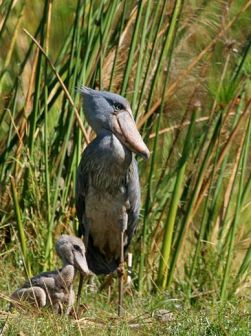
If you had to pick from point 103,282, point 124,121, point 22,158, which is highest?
point 124,121

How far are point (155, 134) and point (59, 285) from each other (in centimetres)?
177

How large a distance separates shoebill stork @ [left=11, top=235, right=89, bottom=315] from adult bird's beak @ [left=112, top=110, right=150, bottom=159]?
2.58 feet

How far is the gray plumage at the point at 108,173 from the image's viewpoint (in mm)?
7109

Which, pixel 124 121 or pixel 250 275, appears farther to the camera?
pixel 250 275

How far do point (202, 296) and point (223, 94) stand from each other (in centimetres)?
126

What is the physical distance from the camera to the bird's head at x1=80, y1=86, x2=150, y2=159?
707 cm

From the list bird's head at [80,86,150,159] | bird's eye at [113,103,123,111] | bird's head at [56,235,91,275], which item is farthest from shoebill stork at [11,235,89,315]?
bird's eye at [113,103,123,111]

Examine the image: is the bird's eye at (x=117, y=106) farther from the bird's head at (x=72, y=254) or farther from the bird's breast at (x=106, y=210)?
the bird's head at (x=72, y=254)

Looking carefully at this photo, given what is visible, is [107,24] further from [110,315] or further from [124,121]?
[110,315]

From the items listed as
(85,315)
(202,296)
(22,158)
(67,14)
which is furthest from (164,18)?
(85,315)

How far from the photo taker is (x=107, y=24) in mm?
7539

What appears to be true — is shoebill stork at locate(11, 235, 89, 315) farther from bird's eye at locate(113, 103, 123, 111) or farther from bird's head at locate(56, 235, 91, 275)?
bird's eye at locate(113, 103, 123, 111)

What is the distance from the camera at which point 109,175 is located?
23.5ft

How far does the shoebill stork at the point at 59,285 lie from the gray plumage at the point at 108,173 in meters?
0.76
